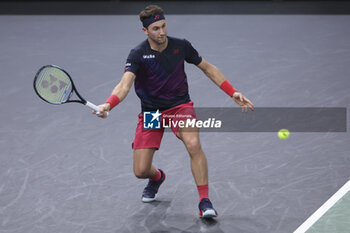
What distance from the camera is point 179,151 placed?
21.5ft

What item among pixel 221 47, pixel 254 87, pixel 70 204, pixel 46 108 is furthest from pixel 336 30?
pixel 70 204

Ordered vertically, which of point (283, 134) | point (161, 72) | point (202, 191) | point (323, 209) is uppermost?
point (161, 72)

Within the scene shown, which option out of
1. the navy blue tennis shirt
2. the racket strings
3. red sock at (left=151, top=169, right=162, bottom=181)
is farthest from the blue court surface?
the racket strings

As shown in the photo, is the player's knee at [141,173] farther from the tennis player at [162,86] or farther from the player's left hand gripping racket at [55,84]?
the player's left hand gripping racket at [55,84]

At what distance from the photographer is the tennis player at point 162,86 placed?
5.05m

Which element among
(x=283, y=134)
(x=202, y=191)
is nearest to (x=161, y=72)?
(x=202, y=191)

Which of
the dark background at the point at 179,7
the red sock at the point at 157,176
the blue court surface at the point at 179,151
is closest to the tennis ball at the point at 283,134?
the blue court surface at the point at 179,151

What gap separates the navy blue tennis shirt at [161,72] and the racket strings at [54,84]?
55cm

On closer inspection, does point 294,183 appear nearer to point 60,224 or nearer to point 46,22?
point 60,224

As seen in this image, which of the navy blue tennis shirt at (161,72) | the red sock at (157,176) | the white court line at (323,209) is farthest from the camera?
the red sock at (157,176)

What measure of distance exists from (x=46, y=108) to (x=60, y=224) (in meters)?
3.11

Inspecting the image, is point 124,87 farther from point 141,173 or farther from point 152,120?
point 141,173

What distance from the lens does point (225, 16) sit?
1259cm

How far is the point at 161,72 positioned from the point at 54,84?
37.0 inches
